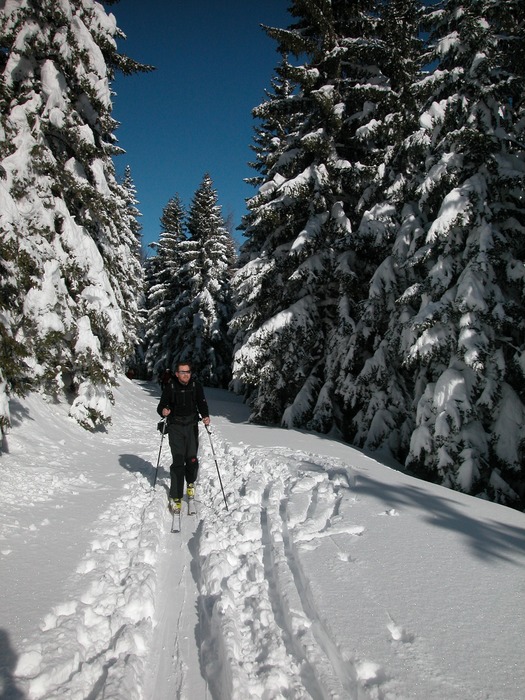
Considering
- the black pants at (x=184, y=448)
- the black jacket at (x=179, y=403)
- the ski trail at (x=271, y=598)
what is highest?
the black jacket at (x=179, y=403)

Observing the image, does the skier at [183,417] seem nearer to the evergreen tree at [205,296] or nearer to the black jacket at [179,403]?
the black jacket at [179,403]

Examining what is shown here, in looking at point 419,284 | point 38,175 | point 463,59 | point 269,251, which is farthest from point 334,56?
→ point 38,175

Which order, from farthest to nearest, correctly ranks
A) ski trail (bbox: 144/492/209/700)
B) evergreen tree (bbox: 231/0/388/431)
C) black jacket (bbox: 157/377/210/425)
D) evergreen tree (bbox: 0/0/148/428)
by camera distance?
evergreen tree (bbox: 231/0/388/431), evergreen tree (bbox: 0/0/148/428), black jacket (bbox: 157/377/210/425), ski trail (bbox: 144/492/209/700)

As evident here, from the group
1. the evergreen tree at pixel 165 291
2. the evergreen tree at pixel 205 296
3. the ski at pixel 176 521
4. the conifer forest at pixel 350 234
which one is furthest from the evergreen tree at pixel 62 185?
the evergreen tree at pixel 165 291

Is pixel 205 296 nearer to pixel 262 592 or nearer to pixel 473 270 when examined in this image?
pixel 473 270

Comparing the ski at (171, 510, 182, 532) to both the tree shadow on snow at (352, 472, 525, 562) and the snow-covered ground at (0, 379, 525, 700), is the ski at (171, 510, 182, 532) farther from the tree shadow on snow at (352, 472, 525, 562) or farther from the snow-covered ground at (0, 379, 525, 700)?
the tree shadow on snow at (352, 472, 525, 562)

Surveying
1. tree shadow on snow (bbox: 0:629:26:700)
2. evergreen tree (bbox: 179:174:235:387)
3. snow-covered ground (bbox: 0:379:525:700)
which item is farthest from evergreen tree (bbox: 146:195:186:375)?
tree shadow on snow (bbox: 0:629:26:700)

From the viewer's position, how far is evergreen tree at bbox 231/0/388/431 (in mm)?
12320

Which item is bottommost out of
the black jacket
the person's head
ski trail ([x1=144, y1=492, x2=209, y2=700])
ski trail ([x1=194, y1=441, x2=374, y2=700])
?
ski trail ([x1=144, y1=492, x2=209, y2=700])

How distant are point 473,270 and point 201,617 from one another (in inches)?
304

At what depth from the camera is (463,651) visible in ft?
9.13

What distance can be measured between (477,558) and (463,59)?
10.0 metres

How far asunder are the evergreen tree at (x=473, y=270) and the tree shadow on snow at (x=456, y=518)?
1.92 meters

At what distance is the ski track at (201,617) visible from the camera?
2748 millimetres
